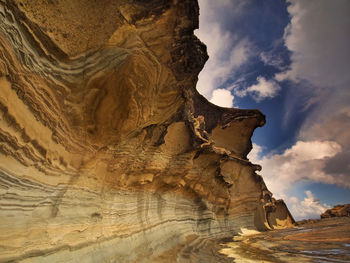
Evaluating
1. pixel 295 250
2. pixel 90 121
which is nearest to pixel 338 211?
pixel 295 250

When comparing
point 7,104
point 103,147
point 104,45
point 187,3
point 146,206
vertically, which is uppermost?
point 187,3


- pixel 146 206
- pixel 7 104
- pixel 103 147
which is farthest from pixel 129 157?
pixel 7 104

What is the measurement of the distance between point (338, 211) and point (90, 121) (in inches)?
1111

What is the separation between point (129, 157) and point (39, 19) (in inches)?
102

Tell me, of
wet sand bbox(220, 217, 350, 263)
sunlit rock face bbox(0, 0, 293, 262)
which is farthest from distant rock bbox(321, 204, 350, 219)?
sunlit rock face bbox(0, 0, 293, 262)

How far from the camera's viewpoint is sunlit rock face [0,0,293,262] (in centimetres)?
228

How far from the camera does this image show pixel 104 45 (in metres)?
3.06

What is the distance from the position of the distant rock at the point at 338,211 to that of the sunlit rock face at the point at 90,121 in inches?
966

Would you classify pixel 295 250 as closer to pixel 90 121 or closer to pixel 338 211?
pixel 90 121

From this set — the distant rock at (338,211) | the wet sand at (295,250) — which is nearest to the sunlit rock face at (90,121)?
the wet sand at (295,250)

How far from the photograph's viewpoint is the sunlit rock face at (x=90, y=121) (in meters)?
2.28

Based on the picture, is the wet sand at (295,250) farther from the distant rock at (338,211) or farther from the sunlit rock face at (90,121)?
the distant rock at (338,211)

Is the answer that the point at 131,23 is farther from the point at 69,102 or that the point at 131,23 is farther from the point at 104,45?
the point at 69,102

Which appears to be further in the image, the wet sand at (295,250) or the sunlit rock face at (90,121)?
the wet sand at (295,250)
